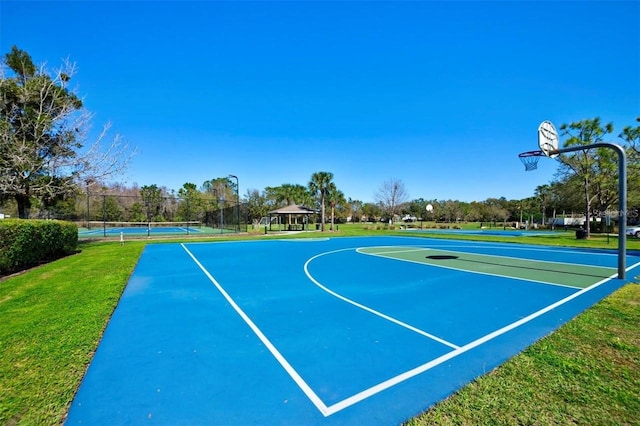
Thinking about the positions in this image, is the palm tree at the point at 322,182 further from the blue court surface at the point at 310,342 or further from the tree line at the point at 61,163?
the blue court surface at the point at 310,342

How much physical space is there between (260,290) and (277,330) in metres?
2.73

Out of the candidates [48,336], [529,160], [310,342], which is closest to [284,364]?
[310,342]

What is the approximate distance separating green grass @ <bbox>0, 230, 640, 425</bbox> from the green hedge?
15.8 feet

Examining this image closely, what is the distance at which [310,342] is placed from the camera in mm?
4340

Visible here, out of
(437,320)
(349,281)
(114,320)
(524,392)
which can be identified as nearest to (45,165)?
(114,320)

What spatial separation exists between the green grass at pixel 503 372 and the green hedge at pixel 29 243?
483 centimetres

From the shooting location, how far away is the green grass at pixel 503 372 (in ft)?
8.86

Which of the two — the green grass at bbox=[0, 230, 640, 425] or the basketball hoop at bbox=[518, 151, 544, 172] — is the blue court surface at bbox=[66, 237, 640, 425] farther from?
the basketball hoop at bbox=[518, 151, 544, 172]

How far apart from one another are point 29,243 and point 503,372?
46.7 feet

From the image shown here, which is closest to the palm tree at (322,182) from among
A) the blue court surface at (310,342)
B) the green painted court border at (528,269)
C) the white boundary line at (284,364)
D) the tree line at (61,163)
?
the tree line at (61,163)

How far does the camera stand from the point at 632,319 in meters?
5.11

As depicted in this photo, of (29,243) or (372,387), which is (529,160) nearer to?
(372,387)

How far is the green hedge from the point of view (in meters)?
9.31

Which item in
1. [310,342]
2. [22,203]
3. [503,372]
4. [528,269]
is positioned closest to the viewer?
[503,372]
